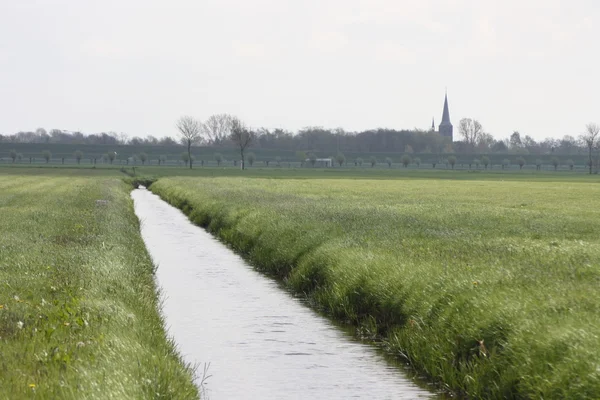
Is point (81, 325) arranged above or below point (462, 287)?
below

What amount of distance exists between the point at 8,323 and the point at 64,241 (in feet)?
42.9

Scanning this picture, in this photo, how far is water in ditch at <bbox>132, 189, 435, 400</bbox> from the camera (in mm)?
13375

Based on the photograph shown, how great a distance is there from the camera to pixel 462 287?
15.8 m

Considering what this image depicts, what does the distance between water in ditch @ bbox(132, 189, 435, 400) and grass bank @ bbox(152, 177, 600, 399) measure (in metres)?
0.68

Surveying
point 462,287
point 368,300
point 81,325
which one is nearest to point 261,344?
point 368,300

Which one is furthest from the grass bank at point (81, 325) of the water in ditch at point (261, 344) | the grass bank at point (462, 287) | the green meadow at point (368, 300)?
the grass bank at point (462, 287)

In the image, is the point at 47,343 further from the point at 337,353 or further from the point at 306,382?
the point at 337,353

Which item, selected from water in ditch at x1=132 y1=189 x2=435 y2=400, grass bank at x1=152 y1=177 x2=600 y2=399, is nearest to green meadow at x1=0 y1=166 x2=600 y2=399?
grass bank at x1=152 y1=177 x2=600 y2=399

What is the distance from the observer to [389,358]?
15.5m

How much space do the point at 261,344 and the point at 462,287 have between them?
3.67 m

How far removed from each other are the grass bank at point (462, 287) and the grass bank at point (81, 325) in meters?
3.90

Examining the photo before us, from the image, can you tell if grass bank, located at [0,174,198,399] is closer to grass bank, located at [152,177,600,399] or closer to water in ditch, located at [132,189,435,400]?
water in ditch, located at [132,189,435,400]

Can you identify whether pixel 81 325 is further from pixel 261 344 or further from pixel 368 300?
pixel 368 300

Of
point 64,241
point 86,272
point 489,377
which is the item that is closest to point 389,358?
point 489,377
